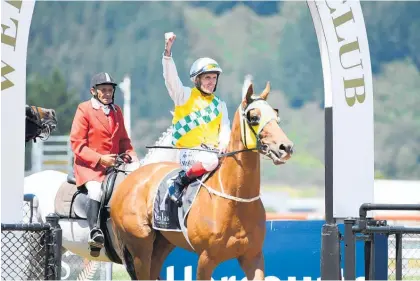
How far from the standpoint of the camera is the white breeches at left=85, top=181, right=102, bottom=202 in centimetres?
941

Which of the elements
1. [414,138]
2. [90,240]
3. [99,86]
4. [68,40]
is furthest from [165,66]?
[68,40]

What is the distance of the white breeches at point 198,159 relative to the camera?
320 inches

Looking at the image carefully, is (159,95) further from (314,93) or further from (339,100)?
(339,100)

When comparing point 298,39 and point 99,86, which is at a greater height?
point 298,39

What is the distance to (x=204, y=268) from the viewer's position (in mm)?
7883

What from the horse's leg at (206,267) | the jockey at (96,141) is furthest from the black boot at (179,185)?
the jockey at (96,141)

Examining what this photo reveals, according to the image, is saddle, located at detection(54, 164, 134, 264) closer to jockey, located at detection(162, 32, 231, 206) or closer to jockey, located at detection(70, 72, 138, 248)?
jockey, located at detection(70, 72, 138, 248)

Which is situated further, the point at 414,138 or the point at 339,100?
the point at 414,138

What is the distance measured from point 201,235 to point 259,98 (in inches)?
43.5

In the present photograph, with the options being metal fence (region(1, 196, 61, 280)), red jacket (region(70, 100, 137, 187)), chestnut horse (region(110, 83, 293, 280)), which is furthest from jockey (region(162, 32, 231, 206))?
A: metal fence (region(1, 196, 61, 280))

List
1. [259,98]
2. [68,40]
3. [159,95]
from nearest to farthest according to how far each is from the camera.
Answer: [259,98]
[159,95]
[68,40]

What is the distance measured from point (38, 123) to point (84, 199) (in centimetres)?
85

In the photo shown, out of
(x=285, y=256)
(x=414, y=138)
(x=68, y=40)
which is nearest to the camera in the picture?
(x=285, y=256)

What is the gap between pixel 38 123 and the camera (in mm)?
9250
